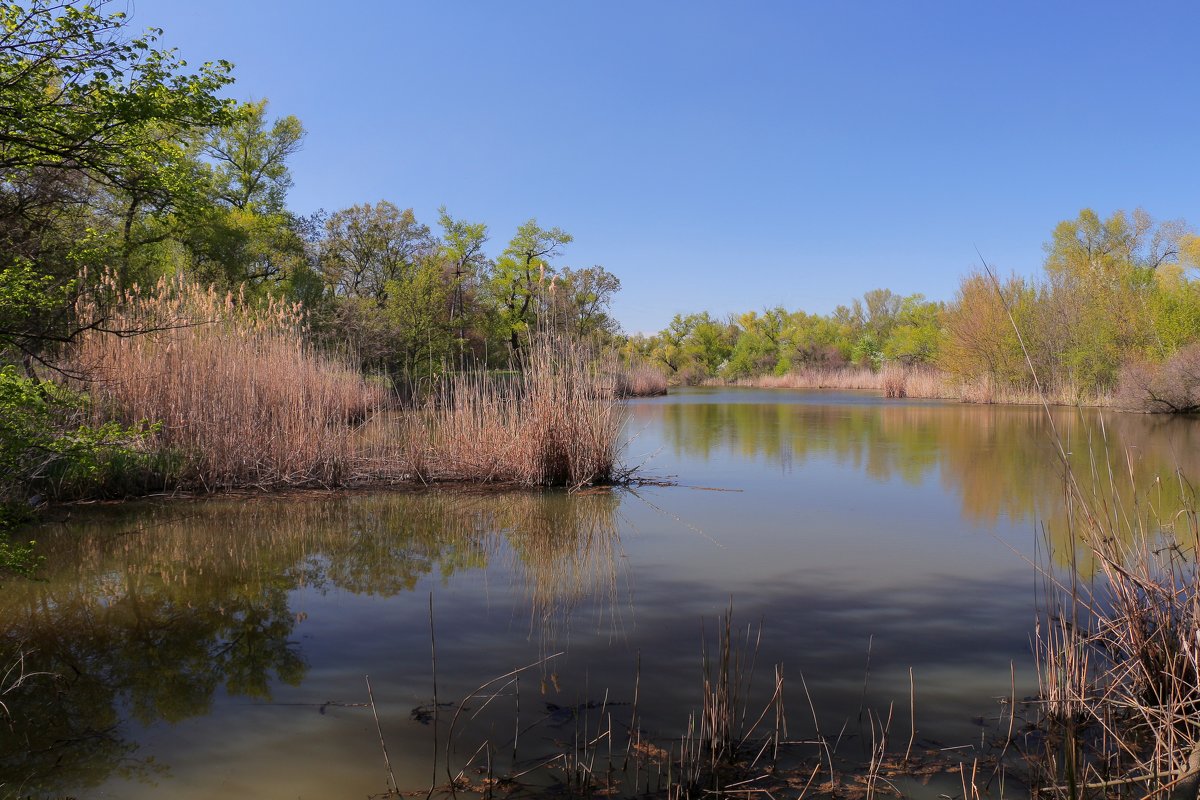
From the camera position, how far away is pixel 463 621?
12.2 ft

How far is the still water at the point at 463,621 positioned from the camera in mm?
2498

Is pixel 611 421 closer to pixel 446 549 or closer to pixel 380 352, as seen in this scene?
pixel 446 549

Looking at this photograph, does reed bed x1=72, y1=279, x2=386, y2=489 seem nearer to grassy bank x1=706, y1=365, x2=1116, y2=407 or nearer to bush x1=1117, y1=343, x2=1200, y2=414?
grassy bank x1=706, y1=365, x2=1116, y2=407

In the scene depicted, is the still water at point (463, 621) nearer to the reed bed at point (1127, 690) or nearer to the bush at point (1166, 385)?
the reed bed at point (1127, 690)

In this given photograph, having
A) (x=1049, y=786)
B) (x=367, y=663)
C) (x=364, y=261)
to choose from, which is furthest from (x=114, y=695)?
(x=364, y=261)

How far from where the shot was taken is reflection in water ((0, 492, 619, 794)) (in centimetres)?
265

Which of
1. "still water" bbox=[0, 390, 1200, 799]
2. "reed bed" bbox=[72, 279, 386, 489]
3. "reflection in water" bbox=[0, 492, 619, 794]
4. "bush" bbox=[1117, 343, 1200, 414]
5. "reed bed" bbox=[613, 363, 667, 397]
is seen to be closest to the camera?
"still water" bbox=[0, 390, 1200, 799]

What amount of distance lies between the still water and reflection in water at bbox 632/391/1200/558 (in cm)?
18

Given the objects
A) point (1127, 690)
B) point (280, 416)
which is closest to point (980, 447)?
point (1127, 690)

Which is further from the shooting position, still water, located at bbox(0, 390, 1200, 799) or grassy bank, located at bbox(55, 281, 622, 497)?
grassy bank, located at bbox(55, 281, 622, 497)

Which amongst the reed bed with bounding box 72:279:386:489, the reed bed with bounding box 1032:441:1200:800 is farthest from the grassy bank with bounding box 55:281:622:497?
the reed bed with bounding box 1032:441:1200:800

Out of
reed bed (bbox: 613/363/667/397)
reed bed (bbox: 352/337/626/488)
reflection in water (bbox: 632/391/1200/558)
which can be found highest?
reed bed (bbox: 613/363/667/397)

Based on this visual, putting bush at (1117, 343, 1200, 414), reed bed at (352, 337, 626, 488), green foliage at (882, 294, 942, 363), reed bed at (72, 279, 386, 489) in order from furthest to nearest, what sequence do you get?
green foliage at (882, 294, 942, 363) → bush at (1117, 343, 1200, 414) → reed bed at (352, 337, 626, 488) → reed bed at (72, 279, 386, 489)

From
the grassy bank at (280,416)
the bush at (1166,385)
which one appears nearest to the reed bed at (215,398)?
the grassy bank at (280,416)
